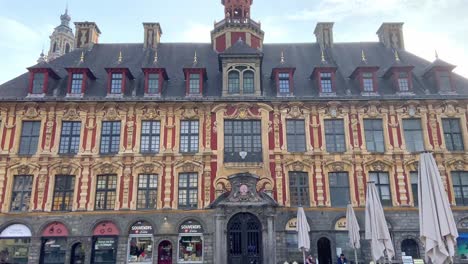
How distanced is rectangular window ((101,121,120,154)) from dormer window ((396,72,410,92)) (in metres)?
19.0

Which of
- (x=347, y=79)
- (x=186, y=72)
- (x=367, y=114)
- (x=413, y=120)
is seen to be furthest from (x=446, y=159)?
(x=186, y=72)

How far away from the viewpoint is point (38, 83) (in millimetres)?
25312

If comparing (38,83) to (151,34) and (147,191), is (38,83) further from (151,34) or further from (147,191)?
(147,191)

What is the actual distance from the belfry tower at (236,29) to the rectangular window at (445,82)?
1336 centimetres

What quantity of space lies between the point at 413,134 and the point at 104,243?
20.6 meters

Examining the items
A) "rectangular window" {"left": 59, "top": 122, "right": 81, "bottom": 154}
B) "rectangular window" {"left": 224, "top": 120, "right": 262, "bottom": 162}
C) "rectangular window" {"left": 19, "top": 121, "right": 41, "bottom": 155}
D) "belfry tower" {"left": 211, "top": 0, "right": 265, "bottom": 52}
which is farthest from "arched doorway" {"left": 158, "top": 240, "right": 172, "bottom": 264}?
"belfry tower" {"left": 211, "top": 0, "right": 265, "bottom": 52}

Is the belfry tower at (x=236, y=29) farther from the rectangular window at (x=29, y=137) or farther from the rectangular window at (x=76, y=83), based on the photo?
the rectangular window at (x=29, y=137)

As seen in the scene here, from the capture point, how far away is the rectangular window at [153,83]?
25562 millimetres

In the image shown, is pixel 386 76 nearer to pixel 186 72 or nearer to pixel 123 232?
pixel 186 72

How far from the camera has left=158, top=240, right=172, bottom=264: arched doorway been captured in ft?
73.6

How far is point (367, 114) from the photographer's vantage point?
25062 millimetres

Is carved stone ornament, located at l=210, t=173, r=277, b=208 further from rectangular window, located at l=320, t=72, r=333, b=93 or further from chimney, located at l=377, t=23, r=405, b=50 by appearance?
chimney, located at l=377, t=23, r=405, b=50

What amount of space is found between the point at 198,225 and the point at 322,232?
7458mm

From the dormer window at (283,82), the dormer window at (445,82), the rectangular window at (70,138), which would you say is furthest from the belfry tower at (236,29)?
the dormer window at (445,82)
